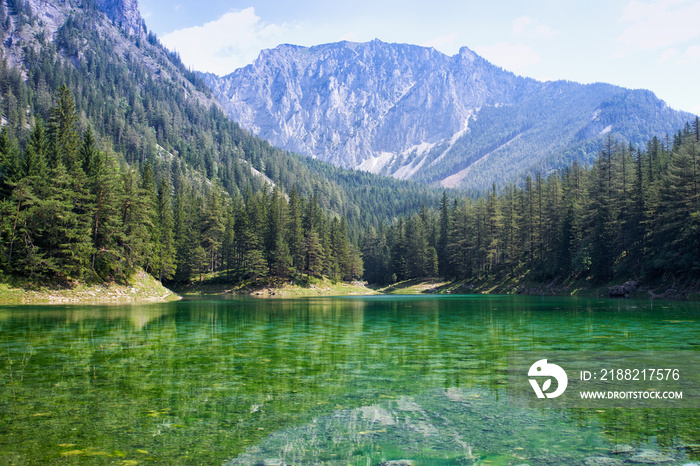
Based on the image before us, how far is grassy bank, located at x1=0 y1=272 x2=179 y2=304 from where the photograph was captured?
48.2 metres

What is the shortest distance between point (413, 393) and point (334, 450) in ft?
13.1

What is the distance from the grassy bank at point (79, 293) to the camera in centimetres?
4818

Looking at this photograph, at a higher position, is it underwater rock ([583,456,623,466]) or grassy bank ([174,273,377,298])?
underwater rock ([583,456,623,466])

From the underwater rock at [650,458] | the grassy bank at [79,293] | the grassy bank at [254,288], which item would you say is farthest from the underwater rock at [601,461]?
the grassy bank at [254,288]

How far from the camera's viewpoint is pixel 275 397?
10.3 m

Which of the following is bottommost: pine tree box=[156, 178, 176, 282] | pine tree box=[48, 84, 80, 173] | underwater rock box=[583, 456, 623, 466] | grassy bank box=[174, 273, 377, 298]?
grassy bank box=[174, 273, 377, 298]

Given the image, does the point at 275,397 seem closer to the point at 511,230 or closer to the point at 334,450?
the point at 334,450

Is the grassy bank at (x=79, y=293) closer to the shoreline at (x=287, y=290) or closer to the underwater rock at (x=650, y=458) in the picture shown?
the shoreline at (x=287, y=290)

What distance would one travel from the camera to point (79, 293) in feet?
175

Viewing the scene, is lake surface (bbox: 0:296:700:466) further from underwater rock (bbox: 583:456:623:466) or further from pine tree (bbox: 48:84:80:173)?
pine tree (bbox: 48:84:80:173)

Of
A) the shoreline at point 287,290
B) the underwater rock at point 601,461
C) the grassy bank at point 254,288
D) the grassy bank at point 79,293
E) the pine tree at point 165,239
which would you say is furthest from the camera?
the grassy bank at point 254,288

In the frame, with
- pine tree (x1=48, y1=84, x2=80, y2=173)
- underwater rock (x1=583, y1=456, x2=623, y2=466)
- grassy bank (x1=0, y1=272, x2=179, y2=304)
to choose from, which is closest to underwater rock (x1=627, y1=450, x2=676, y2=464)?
underwater rock (x1=583, y1=456, x2=623, y2=466)

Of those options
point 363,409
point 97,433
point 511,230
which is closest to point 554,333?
point 363,409

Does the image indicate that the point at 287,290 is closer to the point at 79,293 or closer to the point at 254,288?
the point at 254,288
